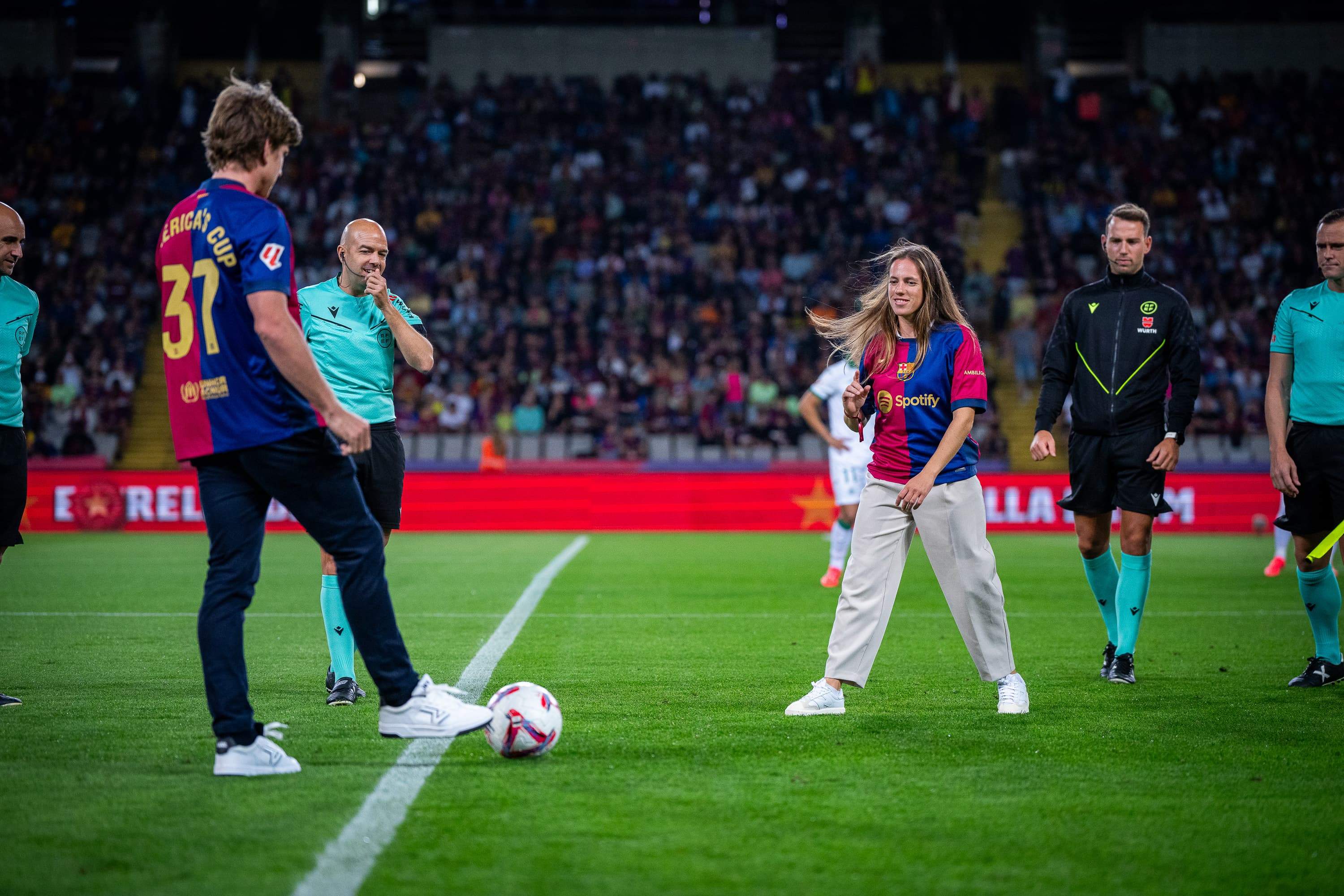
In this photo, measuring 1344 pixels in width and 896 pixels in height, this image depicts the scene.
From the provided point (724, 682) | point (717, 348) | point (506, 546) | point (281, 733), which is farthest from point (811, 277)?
point (281, 733)

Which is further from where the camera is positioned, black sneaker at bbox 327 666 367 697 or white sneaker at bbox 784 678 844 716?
black sneaker at bbox 327 666 367 697

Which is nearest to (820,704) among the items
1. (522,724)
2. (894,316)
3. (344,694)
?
(522,724)

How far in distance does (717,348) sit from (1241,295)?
36.0 ft

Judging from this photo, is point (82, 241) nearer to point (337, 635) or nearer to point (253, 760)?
point (337, 635)

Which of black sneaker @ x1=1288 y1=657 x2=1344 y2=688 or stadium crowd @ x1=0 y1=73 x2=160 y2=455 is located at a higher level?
stadium crowd @ x1=0 y1=73 x2=160 y2=455

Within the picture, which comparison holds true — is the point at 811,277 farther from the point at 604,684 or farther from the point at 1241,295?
the point at 604,684

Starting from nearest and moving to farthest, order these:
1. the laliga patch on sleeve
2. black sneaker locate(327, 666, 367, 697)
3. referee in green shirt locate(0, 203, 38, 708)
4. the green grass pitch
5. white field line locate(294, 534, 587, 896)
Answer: white field line locate(294, 534, 587, 896) → the green grass pitch → the laliga patch on sleeve → black sneaker locate(327, 666, 367, 697) → referee in green shirt locate(0, 203, 38, 708)

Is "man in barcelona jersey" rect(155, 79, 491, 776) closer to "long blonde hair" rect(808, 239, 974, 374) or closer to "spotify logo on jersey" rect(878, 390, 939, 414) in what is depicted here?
"spotify logo on jersey" rect(878, 390, 939, 414)

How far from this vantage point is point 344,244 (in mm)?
5598

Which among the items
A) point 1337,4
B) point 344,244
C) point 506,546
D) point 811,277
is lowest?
point 506,546

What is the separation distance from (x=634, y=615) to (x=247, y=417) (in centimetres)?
526

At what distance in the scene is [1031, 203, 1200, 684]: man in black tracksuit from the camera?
6.23 metres

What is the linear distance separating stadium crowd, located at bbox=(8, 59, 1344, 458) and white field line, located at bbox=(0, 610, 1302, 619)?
1274 cm

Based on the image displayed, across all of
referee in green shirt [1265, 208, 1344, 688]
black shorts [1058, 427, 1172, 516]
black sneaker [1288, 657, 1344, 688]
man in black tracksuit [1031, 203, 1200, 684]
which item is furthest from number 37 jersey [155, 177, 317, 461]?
black sneaker [1288, 657, 1344, 688]
